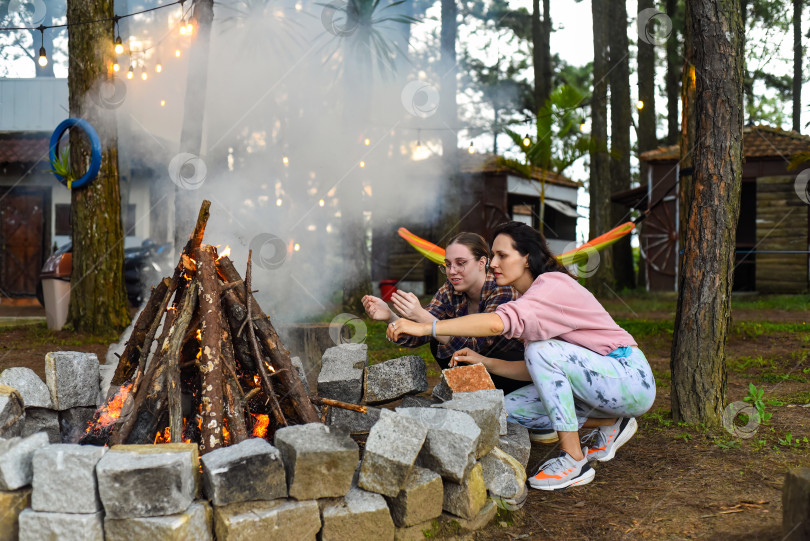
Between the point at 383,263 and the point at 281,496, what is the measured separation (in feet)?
49.2

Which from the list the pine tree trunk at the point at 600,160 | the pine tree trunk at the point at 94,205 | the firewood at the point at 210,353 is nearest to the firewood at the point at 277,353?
the firewood at the point at 210,353

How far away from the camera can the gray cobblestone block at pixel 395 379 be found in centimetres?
331

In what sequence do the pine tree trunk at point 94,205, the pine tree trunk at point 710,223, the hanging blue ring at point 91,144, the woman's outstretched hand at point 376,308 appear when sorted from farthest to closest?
the pine tree trunk at point 94,205
the hanging blue ring at point 91,144
the pine tree trunk at point 710,223
the woman's outstretched hand at point 376,308

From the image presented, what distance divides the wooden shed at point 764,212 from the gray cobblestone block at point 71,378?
12.0m

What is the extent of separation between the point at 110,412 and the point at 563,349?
2.09 m

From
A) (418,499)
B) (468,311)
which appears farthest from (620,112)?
(418,499)

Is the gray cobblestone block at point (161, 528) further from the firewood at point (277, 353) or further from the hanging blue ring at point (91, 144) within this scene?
the hanging blue ring at point (91, 144)

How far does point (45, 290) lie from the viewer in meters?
7.89

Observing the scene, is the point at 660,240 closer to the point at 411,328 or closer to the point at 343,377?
the point at 343,377

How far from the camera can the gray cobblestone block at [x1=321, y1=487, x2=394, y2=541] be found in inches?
89.9

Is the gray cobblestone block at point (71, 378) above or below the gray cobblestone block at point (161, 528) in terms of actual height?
above

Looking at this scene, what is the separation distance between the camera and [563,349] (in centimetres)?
297

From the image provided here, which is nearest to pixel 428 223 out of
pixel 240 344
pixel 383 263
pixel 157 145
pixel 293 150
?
pixel 383 263

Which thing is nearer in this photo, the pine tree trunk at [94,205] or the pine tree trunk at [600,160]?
the pine tree trunk at [94,205]
